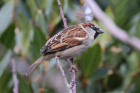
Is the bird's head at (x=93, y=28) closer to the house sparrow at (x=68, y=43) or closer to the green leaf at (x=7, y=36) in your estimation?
the house sparrow at (x=68, y=43)

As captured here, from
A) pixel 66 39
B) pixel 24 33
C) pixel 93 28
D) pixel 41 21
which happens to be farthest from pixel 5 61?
pixel 93 28

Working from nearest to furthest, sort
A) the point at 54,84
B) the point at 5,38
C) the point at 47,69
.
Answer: the point at 5,38
the point at 47,69
the point at 54,84

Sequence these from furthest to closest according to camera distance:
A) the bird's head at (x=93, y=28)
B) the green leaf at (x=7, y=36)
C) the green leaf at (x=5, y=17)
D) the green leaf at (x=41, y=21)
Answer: the bird's head at (x=93, y=28), the green leaf at (x=41, y=21), the green leaf at (x=5, y=17), the green leaf at (x=7, y=36)

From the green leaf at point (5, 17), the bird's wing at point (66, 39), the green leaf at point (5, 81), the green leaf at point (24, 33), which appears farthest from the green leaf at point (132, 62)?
the green leaf at point (5, 17)

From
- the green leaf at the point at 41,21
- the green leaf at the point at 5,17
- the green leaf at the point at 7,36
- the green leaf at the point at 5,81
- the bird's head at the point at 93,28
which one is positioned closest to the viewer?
the green leaf at the point at 5,81

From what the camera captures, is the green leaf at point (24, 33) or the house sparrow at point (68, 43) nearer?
the house sparrow at point (68, 43)

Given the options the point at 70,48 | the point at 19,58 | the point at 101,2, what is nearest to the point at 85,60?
the point at 70,48

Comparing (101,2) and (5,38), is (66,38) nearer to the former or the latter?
(5,38)

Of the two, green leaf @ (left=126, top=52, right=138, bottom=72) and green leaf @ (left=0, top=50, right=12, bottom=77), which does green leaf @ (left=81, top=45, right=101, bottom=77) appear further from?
green leaf @ (left=0, top=50, right=12, bottom=77)
